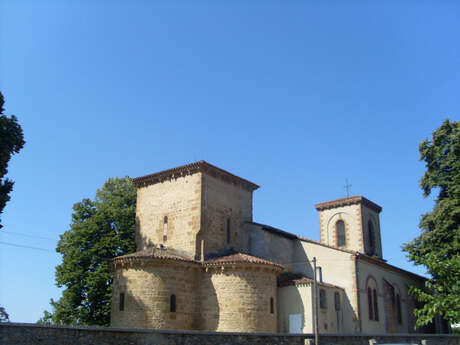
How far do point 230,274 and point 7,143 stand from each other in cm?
1205

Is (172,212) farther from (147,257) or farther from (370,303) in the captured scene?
(370,303)

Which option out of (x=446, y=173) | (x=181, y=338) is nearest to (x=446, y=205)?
(x=446, y=173)

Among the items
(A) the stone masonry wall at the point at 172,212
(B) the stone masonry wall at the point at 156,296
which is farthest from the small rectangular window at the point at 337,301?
(A) the stone masonry wall at the point at 172,212

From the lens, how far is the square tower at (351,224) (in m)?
37.5

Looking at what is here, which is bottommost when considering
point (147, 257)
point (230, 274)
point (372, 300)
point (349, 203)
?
point (372, 300)

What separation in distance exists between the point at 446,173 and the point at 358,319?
10787 mm

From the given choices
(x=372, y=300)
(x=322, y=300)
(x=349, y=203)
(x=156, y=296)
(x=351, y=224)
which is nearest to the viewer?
(x=156, y=296)

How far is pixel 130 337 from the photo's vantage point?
1362 centimetres

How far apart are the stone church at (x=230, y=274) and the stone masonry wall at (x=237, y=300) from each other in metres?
0.05

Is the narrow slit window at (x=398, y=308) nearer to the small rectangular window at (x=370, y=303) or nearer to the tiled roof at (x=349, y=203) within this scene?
the small rectangular window at (x=370, y=303)

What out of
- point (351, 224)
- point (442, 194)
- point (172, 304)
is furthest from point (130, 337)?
point (351, 224)

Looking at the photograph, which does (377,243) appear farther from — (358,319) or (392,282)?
(358,319)

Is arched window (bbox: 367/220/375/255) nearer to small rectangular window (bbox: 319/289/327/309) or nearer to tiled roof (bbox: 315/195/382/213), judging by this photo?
tiled roof (bbox: 315/195/382/213)

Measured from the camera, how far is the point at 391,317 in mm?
28547
